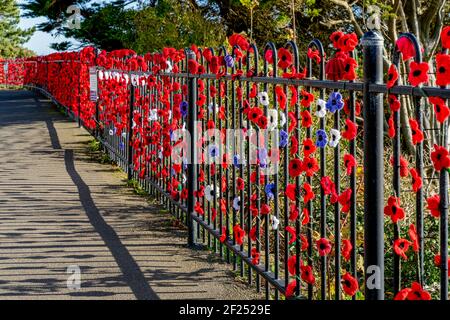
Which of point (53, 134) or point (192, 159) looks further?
point (53, 134)

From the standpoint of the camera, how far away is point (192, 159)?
245 inches

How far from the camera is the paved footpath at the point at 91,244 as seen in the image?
4.93 meters

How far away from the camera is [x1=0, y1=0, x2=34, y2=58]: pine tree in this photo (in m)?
68.1

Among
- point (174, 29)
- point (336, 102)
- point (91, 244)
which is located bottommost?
point (91, 244)

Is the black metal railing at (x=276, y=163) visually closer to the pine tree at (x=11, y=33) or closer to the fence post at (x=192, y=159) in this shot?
the fence post at (x=192, y=159)

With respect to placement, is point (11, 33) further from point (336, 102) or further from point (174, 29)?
point (336, 102)

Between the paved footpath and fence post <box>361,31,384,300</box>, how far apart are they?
1646 mm

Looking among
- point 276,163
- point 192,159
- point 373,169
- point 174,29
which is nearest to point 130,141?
point 192,159

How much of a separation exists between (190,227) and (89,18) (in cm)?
2217

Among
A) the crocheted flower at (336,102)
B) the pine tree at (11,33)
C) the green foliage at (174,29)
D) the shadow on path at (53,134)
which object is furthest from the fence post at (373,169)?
the pine tree at (11,33)

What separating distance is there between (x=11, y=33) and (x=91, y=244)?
221 ft

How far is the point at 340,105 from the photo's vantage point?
359cm

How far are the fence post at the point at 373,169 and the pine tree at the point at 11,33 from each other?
6781cm

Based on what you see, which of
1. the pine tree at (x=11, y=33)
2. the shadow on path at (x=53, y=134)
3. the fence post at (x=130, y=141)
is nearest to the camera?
the fence post at (x=130, y=141)
